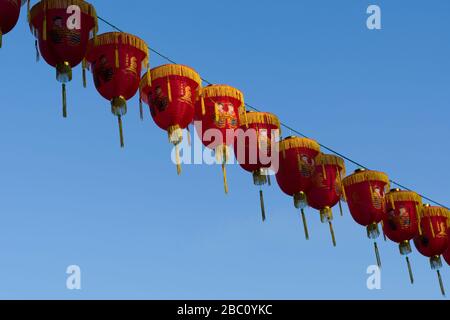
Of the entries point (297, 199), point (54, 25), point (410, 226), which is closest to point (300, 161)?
point (297, 199)

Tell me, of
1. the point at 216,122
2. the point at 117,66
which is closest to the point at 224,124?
the point at 216,122

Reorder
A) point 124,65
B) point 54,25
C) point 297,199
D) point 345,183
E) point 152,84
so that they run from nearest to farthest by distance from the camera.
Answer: point 54,25 < point 124,65 < point 152,84 < point 297,199 < point 345,183

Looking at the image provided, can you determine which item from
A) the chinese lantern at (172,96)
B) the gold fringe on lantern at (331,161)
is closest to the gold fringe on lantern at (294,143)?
the gold fringe on lantern at (331,161)

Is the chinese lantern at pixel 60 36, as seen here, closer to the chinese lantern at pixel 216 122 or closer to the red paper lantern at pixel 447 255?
the chinese lantern at pixel 216 122

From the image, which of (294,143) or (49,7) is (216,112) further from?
(49,7)

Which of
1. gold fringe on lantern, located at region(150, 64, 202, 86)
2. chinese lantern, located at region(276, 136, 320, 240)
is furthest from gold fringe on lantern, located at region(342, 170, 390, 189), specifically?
gold fringe on lantern, located at region(150, 64, 202, 86)

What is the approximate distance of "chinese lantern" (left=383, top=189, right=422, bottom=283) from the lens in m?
11.9

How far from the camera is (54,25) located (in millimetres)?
8070

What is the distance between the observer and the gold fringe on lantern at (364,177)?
11.3 meters

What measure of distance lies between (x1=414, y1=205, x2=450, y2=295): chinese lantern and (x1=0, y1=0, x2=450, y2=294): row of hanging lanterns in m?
0.02

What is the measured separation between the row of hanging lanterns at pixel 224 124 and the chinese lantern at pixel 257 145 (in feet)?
0.04

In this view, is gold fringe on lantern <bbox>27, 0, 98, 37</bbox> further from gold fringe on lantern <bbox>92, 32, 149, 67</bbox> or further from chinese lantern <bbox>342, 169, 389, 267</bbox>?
chinese lantern <bbox>342, 169, 389, 267</bbox>
